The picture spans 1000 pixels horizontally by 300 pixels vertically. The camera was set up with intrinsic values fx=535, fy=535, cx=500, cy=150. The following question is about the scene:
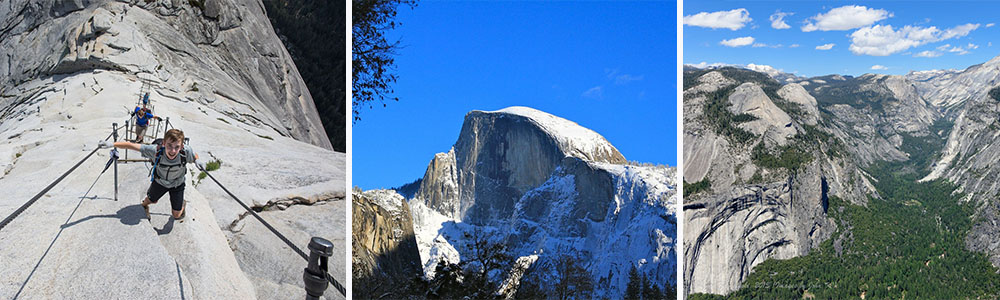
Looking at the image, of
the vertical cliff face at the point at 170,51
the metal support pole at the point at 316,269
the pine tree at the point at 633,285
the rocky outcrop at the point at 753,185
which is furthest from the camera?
the rocky outcrop at the point at 753,185

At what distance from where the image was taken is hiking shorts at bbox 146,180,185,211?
10.3ft

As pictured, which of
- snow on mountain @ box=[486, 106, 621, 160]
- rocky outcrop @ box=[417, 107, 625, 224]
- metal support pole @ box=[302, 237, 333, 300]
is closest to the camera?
metal support pole @ box=[302, 237, 333, 300]

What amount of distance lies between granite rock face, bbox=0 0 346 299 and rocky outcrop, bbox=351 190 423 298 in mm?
1296

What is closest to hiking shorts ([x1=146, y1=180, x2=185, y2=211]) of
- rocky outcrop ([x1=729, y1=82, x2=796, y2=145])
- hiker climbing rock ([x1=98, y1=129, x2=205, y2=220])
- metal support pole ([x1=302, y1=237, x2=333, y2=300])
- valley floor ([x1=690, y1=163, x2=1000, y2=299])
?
hiker climbing rock ([x1=98, y1=129, x2=205, y2=220])

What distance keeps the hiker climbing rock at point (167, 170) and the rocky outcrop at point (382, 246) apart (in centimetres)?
360

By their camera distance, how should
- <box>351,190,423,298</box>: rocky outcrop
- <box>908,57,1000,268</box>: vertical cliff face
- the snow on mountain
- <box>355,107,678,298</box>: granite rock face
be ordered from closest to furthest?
<box>351,190,423,298</box>: rocky outcrop, <box>355,107,678,298</box>: granite rock face, the snow on mountain, <box>908,57,1000,268</box>: vertical cliff face

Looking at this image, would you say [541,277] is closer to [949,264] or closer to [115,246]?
[115,246]

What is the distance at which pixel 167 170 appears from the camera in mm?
3189

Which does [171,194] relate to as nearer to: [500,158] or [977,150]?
[500,158]

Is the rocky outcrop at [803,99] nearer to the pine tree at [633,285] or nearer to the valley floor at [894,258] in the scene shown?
the valley floor at [894,258]

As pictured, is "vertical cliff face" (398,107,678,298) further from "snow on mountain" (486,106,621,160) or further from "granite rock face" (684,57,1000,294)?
"granite rock face" (684,57,1000,294)

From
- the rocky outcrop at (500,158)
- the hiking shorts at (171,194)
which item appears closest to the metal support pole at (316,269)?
the hiking shorts at (171,194)

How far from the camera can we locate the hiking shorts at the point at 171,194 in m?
3.12

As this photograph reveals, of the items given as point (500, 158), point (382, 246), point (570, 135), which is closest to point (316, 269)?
point (382, 246)
